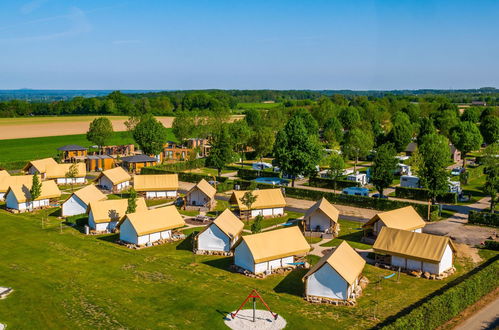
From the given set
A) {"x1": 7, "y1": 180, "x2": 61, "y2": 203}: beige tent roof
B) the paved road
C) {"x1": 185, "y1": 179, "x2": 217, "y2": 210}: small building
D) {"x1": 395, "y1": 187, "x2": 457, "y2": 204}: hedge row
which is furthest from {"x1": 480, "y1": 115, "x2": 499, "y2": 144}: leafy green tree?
{"x1": 7, "y1": 180, "x2": 61, "y2": 203}: beige tent roof

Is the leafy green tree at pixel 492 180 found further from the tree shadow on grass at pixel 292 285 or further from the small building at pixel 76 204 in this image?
the small building at pixel 76 204

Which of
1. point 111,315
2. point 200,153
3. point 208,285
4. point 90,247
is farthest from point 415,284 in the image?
point 200,153

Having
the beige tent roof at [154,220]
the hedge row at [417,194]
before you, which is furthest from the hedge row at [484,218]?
the beige tent roof at [154,220]

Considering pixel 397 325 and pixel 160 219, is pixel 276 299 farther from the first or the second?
pixel 160 219

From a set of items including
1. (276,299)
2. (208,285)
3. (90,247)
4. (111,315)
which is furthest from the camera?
(90,247)

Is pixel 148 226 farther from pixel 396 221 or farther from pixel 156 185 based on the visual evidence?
pixel 396 221

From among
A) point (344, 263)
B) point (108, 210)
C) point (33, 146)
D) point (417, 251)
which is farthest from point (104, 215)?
point (33, 146)
